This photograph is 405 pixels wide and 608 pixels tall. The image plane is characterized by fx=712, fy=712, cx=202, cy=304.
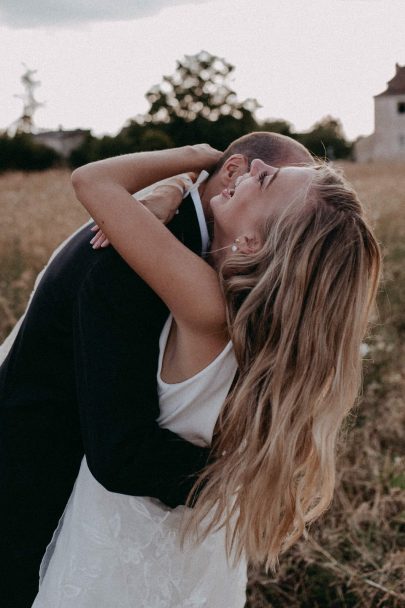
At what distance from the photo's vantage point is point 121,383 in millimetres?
1562

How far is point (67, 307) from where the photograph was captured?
170 centimetres

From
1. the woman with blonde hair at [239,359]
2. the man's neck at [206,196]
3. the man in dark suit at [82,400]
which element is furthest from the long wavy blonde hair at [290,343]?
the man's neck at [206,196]

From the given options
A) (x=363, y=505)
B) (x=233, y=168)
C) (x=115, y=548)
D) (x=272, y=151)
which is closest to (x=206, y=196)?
(x=233, y=168)

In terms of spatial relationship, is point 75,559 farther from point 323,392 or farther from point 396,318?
point 396,318

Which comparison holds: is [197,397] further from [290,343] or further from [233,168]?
[233,168]

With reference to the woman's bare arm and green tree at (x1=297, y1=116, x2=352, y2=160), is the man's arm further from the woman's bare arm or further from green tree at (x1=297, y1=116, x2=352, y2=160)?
green tree at (x1=297, y1=116, x2=352, y2=160)

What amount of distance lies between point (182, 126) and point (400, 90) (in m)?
21.7

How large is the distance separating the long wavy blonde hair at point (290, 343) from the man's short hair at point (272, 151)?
29cm

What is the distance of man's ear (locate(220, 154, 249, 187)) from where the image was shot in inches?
78.1

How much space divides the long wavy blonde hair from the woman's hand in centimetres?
22

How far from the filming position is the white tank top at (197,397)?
64.9 inches

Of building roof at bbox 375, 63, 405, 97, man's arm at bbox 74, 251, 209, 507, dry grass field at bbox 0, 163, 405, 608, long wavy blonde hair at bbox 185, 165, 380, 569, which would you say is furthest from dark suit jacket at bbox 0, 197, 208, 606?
building roof at bbox 375, 63, 405, 97

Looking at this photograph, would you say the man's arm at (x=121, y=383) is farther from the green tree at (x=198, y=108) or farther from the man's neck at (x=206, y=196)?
the green tree at (x=198, y=108)

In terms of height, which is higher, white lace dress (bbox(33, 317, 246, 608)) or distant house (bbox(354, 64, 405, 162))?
white lace dress (bbox(33, 317, 246, 608))
